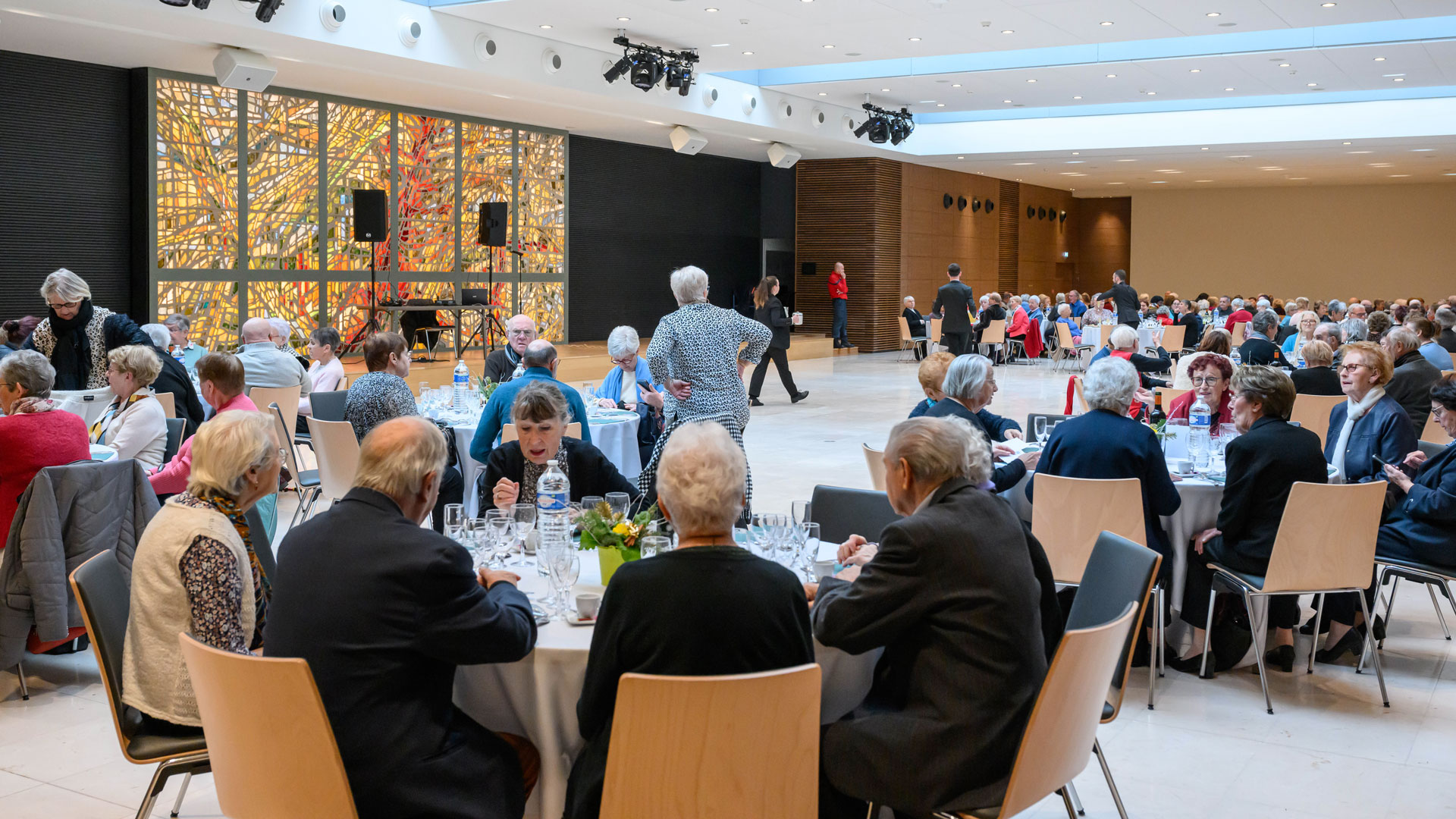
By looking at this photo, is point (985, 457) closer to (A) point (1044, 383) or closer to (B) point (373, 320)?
(B) point (373, 320)

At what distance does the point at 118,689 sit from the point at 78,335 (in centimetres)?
485

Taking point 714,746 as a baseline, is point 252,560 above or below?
above

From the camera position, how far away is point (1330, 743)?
3832 millimetres

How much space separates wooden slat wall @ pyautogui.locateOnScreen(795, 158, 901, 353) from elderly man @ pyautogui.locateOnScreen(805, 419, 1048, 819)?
18130 mm

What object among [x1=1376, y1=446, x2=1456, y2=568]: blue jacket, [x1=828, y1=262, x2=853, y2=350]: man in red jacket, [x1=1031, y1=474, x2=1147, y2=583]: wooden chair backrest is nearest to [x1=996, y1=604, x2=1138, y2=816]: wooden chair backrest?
[x1=1031, y1=474, x2=1147, y2=583]: wooden chair backrest

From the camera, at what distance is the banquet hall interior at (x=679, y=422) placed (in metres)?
2.36

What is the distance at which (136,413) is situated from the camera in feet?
16.1

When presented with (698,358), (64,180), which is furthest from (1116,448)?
(64,180)

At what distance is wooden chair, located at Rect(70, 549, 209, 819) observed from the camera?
2619mm

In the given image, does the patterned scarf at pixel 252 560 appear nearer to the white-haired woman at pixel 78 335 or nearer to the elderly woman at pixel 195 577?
the elderly woman at pixel 195 577

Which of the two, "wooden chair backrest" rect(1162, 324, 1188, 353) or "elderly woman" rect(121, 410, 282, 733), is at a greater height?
"wooden chair backrest" rect(1162, 324, 1188, 353)

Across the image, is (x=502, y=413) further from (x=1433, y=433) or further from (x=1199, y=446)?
(x=1433, y=433)

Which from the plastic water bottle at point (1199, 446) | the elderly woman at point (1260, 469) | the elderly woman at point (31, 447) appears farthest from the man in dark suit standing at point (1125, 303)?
the elderly woman at point (31, 447)

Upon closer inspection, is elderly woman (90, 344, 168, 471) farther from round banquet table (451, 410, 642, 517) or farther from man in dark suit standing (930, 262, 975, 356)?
man in dark suit standing (930, 262, 975, 356)
